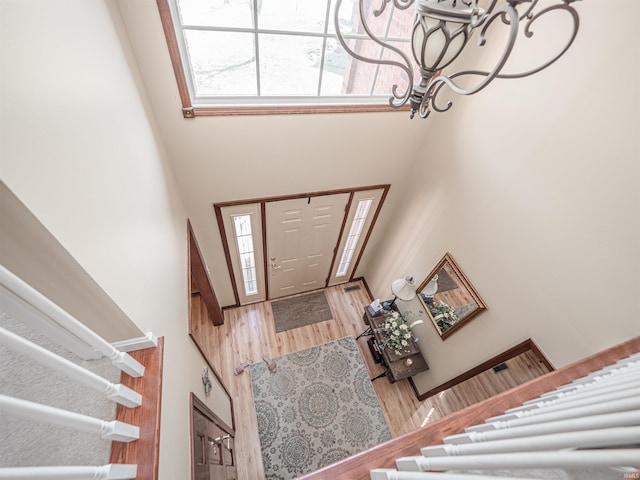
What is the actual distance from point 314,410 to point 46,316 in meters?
2.79

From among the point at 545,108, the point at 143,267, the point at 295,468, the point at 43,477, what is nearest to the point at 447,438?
the point at 43,477

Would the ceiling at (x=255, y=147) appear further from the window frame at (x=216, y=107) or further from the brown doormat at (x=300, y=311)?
the brown doormat at (x=300, y=311)

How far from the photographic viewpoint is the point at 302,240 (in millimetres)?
3172

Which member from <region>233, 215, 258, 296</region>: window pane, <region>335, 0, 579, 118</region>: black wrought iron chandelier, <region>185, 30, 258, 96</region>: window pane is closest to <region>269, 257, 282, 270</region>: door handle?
<region>233, 215, 258, 296</region>: window pane

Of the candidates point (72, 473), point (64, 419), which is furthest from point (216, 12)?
point (72, 473)

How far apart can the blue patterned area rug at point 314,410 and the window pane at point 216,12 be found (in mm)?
3225

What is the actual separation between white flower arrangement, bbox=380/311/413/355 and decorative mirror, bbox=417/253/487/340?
38cm

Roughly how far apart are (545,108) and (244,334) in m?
3.59

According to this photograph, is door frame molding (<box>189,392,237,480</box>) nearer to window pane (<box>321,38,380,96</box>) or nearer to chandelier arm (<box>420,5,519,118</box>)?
chandelier arm (<box>420,5,519,118</box>)

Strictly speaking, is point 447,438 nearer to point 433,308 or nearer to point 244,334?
point 433,308

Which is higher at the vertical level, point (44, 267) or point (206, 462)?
point (44, 267)

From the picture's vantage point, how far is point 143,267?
122 centimetres

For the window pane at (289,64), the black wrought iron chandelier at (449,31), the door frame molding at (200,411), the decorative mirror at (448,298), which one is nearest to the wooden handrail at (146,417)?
the door frame molding at (200,411)

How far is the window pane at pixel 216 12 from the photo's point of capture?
1564 millimetres
